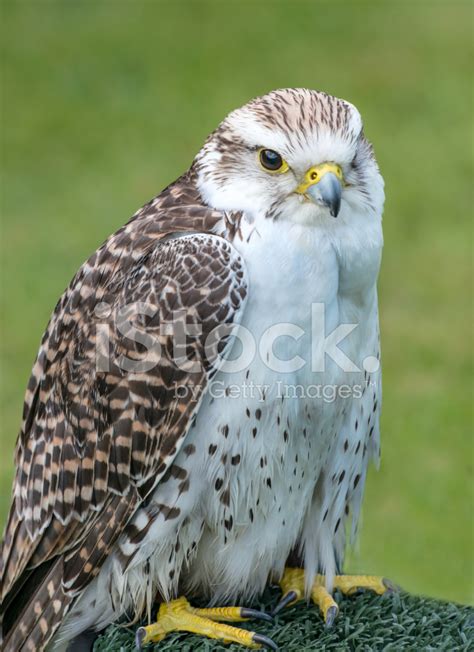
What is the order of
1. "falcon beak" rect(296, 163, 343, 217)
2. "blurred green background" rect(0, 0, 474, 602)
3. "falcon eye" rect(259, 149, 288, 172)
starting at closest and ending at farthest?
1. "falcon beak" rect(296, 163, 343, 217)
2. "falcon eye" rect(259, 149, 288, 172)
3. "blurred green background" rect(0, 0, 474, 602)

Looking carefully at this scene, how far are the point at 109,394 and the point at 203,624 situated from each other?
0.81m

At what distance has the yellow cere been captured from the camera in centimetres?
300

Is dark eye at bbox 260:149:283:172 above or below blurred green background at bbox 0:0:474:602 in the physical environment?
below

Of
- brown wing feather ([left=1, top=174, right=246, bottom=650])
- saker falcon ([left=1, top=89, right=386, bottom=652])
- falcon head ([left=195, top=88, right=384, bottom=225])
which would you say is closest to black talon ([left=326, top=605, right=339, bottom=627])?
saker falcon ([left=1, top=89, right=386, bottom=652])

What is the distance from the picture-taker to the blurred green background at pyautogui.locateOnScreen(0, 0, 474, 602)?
6.91 meters

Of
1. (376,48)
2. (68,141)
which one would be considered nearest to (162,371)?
(68,141)

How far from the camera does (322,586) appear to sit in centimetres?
368

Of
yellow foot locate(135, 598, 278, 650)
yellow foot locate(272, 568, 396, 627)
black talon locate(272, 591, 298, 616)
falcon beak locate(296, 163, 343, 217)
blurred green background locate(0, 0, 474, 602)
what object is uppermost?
blurred green background locate(0, 0, 474, 602)

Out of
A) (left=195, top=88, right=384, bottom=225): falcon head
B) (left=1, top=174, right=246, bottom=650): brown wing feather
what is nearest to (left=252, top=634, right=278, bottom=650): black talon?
(left=1, top=174, right=246, bottom=650): brown wing feather

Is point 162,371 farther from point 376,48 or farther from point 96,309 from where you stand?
point 376,48

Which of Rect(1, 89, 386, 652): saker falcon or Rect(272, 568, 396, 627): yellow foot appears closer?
Rect(1, 89, 386, 652): saker falcon

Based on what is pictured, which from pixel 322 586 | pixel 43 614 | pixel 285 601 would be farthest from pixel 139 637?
pixel 322 586

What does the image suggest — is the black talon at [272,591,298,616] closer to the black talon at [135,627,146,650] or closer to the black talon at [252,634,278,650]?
the black talon at [252,634,278,650]

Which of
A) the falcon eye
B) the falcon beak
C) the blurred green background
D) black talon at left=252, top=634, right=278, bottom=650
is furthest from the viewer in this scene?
the blurred green background
